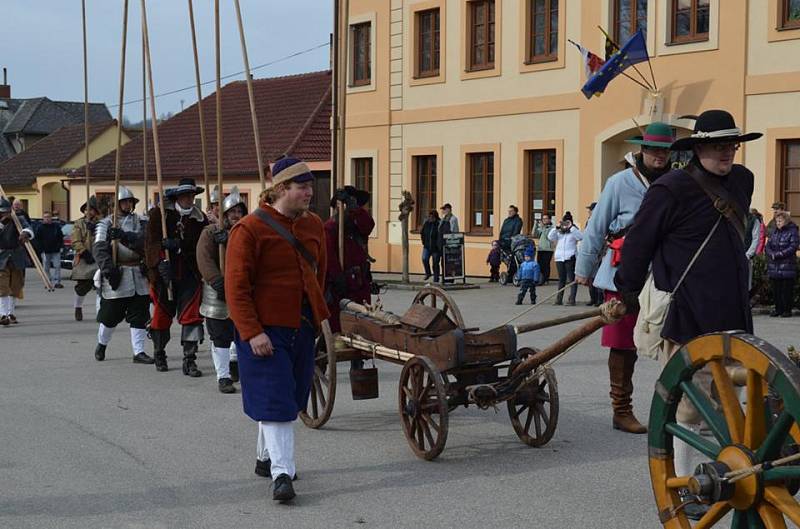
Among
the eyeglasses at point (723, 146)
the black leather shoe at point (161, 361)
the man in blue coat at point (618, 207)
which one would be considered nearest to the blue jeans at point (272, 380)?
the man in blue coat at point (618, 207)

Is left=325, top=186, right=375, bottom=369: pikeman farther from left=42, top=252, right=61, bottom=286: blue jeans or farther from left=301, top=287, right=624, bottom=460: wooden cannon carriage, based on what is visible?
left=42, top=252, right=61, bottom=286: blue jeans

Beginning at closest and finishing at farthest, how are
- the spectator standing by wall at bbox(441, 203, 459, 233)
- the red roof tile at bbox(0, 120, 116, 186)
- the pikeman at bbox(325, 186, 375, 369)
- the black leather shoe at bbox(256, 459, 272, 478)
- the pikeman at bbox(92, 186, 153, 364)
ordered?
the black leather shoe at bbox(256, 459, 272, 478), the pikeman at bbox(325, 186, 375, 369), the pikeman at bbox(92, 186, 153, 364), the spectator standing by wall at bbox(441, 203, 459, 233), the red roof tile at bbox(0, 120, 116, 186)

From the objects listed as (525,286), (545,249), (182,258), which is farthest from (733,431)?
(545,249)

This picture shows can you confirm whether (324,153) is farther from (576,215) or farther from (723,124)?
(723,124)

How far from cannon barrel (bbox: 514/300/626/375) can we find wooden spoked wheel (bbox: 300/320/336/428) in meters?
1.49

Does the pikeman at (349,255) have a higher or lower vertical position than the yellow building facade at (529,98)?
lower


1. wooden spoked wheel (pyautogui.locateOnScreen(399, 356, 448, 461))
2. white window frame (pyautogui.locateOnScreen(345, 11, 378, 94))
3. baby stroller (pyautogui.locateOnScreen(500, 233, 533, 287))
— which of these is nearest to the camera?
wooden spoked wheel (pyautogui.locateOnScreen(399, 356, 448, 461))

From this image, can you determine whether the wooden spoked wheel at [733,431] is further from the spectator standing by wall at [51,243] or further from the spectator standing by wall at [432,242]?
the spectator standing by wall at [51,243]

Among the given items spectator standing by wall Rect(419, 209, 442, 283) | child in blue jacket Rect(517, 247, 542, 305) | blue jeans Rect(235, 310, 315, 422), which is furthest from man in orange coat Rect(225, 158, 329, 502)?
spectator standing by wall Rect(419, 209, 442, 283)

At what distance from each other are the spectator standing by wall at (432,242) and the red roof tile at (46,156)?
33.9m

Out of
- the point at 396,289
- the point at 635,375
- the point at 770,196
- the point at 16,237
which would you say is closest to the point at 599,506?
the point at 635,375

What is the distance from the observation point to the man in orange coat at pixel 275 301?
6.83 metres

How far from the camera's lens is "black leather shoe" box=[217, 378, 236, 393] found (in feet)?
35.3

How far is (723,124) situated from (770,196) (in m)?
17.9
